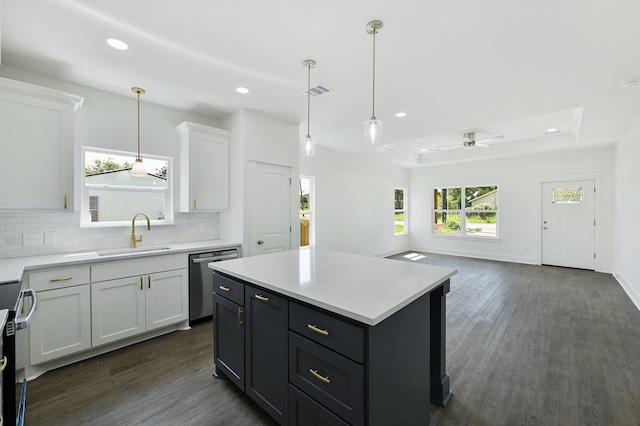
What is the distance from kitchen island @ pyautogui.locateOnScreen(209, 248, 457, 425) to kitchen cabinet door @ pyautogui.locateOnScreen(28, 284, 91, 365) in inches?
50.4

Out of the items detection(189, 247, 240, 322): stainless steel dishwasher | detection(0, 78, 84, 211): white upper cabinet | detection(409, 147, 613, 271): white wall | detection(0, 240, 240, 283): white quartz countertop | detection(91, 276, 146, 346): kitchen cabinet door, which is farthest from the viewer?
detection(409, 147, 613, 271): white wall

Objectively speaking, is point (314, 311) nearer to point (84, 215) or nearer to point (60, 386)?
point (60, 386)

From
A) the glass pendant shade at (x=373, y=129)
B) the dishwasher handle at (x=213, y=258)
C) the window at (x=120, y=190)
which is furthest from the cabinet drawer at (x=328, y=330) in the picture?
the window at (x=120, y=190)

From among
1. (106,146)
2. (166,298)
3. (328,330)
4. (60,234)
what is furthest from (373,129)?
(60,234)

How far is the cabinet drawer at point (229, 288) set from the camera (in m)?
1.92

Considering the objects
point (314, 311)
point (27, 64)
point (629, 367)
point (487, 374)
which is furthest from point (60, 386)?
point (629, 367)

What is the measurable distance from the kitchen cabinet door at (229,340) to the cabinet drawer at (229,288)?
3cm

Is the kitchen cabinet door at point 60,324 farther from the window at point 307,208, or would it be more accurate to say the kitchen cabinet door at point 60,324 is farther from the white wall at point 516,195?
the white wall at point 516,195

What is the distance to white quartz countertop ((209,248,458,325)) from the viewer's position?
1314 millimetres

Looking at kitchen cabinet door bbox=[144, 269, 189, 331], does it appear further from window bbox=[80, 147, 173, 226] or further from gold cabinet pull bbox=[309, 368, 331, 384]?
gold cabinet pull bbox=[309, 368, 331, 384]

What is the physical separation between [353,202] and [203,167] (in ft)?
12.7

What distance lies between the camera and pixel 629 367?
2.39 metres

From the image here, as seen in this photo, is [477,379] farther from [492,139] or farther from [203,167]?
[492,139]

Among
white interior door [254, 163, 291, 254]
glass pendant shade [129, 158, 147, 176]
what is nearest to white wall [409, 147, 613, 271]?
white interior door [254, 163, 291, 254]
